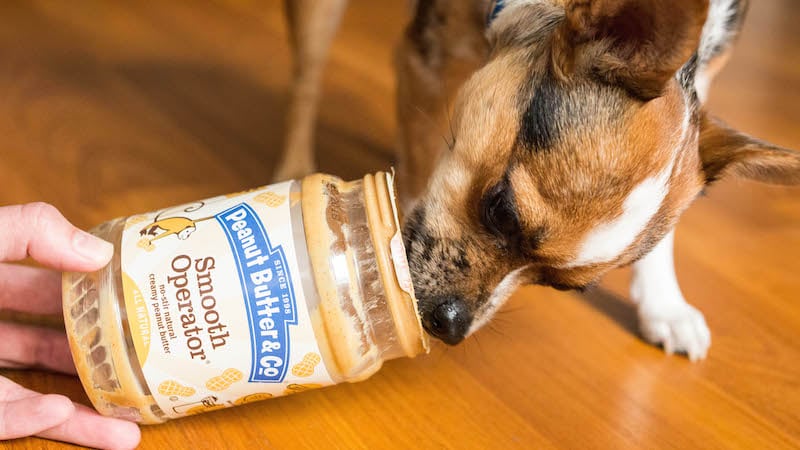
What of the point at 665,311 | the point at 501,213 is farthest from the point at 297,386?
the point at 665,311

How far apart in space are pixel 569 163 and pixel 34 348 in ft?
2.42

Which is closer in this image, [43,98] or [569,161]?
[569,161]

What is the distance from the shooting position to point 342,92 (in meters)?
2.21

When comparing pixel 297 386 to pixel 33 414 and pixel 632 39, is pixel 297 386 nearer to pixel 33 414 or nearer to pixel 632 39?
pixel 33 414

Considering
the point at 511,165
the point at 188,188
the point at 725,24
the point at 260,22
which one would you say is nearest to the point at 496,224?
the point at 511,165

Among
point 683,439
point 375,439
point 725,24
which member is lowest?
point 683,439

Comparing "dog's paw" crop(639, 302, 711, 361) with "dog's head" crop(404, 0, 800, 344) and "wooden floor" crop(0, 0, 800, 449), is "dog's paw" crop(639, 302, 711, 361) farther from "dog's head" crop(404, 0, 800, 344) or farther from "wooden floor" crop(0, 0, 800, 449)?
"dog's head" crop(404, 0, 800, 344)

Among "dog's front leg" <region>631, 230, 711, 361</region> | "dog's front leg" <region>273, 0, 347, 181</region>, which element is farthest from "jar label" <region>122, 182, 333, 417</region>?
"dog's front leg" <region>273, 0, 347, 181</region>

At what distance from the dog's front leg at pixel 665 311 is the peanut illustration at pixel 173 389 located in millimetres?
Answer: 748

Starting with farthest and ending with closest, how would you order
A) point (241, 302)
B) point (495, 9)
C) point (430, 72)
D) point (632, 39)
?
point (430, 72), point (495, 9), point (632, 39), point (241, 302)

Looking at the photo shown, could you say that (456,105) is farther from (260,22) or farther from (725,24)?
(260,22)

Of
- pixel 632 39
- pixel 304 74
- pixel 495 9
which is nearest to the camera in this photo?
pixel 632 39

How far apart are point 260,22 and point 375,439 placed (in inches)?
67.9

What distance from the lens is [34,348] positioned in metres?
1.15
